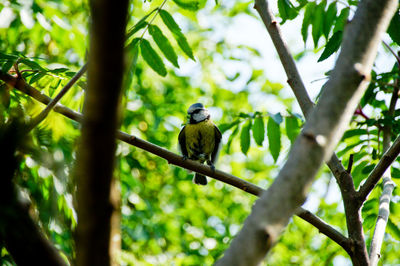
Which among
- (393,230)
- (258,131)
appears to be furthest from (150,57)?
(393,230)

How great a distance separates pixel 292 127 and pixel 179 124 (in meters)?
2.67

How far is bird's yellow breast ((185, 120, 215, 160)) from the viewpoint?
5.34 meters

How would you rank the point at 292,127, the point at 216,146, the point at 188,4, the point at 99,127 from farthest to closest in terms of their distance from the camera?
the point at 216,146 → the point at 292,127 → the point at 188,4 → the point at 99,127

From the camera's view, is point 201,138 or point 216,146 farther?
point 216,146

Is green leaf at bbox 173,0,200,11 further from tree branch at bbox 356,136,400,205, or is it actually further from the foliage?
tree branch at bbox 356,136,400,205

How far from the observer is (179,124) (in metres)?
6.00

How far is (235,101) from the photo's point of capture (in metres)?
6.94

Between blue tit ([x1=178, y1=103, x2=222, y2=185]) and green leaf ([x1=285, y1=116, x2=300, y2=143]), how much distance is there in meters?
1.84

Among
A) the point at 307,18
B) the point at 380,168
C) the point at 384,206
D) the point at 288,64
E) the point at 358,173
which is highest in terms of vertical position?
the point at 307,18

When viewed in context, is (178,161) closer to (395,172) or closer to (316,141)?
(316,141)

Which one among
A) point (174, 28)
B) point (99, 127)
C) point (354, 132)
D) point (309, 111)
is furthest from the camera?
point (354, 132)

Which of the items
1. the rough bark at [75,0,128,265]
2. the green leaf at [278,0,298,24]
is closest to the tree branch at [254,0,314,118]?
the green leaf at [278,0,298,24]

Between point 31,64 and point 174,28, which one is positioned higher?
point 174,28

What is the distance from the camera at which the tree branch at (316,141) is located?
114 cm
